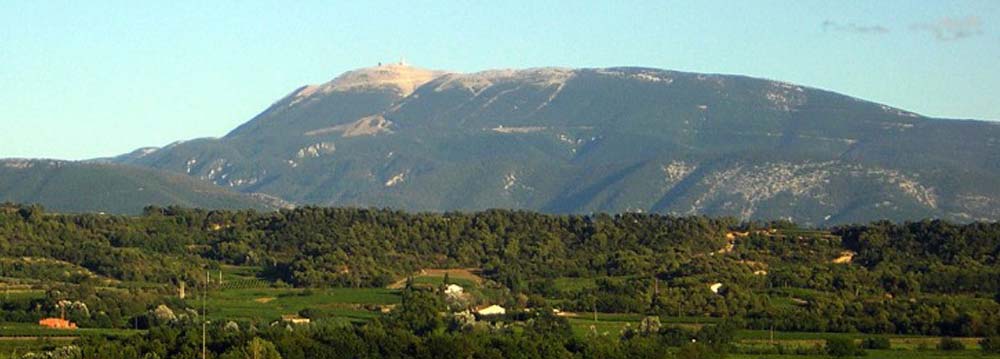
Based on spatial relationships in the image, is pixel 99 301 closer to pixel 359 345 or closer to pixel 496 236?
pixel 359 345

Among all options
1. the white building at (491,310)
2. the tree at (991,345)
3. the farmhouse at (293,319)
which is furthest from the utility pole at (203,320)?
the tree at (991,345)

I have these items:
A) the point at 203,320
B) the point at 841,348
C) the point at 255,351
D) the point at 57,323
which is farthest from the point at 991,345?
the point at 57,323

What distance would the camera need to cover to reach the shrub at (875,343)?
83831mm

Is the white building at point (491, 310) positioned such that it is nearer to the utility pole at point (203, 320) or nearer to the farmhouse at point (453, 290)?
the farmhouse at point (453, 290)

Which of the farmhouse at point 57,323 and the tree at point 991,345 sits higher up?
the farmhouse at point 57,323

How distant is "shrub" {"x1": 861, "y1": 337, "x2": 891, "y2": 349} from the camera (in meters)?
83.8

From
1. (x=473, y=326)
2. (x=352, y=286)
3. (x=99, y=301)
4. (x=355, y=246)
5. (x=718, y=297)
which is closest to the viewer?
(x=473, y=326)

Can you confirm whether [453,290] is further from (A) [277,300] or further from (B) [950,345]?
(B) [950,345]

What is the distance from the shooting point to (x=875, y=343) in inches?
3319

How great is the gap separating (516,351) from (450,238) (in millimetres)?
49562

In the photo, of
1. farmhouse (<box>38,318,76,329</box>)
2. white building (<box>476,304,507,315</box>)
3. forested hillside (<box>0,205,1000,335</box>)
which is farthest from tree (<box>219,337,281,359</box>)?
white building (<box>476,304,507,315</box>)

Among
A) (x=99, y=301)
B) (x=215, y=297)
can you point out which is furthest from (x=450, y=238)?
(x=99, y=301)

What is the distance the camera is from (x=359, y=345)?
247 feet

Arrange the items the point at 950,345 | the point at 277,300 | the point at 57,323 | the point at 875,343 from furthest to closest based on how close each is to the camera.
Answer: the point at 277,300, the point at 57,323, the point at 875,343, the point at 950,345
